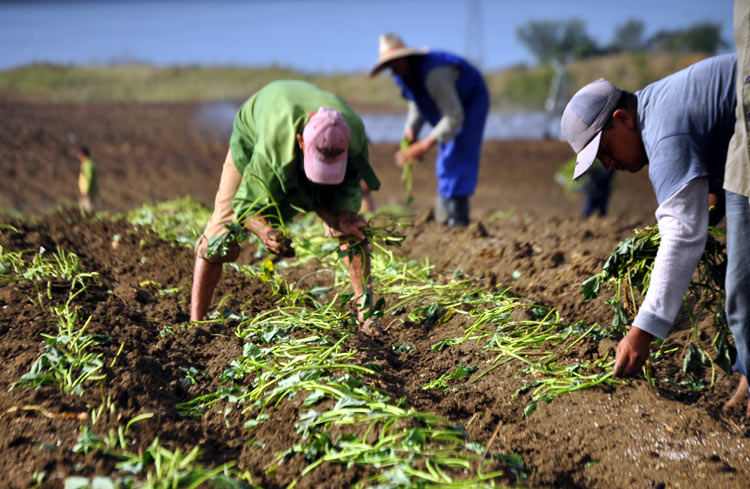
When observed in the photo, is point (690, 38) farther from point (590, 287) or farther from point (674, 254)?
point (674, 254)

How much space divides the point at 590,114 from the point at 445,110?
2.79 meters

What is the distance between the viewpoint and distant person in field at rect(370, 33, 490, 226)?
4.88 m

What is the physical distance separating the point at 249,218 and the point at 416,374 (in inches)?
41.2

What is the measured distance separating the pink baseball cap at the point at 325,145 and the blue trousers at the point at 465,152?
265 centimetres

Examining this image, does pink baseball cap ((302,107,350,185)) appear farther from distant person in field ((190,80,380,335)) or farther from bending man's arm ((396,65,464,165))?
bending man's arm ((396,65,464,165))

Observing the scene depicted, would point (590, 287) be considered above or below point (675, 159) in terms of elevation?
below

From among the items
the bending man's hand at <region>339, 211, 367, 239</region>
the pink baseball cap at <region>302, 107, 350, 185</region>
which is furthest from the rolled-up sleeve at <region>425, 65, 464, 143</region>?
Result: the pink baseball cap at <region>302, 107, 350, 185</region>

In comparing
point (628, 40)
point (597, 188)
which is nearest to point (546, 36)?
point (628, 40)

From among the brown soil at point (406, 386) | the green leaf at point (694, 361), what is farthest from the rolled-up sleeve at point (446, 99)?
the green leaf at point (694, 361)

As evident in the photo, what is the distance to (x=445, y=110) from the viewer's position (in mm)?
4953

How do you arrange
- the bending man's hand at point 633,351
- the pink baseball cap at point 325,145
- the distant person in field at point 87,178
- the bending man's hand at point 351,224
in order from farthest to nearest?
1. the distant person in field at point 87,178
2. the bending man's hand at point 351,224
3. the pink baseball cap at point 325,145
4. the bending man's hand at point 633,351

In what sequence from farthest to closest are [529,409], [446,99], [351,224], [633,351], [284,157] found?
[446,99], [351,224], [284,157], [529,409], [633,351]

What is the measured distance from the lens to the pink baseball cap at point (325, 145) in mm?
2742

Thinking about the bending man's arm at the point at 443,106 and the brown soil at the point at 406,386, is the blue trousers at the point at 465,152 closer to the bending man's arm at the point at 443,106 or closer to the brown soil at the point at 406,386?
the bending man's arm at the point at 443,106
